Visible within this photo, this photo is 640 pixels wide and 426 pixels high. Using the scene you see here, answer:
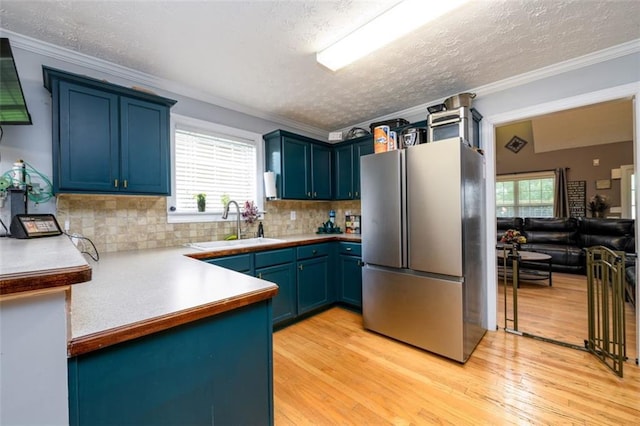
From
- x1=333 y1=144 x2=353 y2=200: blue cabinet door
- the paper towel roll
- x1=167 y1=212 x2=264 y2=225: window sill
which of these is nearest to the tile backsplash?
x1=167 y1=212 x2=264 y2=225: window sill

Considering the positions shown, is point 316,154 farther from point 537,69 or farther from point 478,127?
point 537,69

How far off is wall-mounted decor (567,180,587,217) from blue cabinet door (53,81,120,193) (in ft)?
27.1

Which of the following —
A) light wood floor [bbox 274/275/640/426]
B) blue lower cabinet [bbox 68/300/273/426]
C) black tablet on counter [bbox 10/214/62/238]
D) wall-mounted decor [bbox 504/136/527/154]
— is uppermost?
wall-mounted decor [bbox 504/136/527/154]

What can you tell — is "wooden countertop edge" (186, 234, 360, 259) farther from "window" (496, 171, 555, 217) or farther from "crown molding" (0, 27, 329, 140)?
"window" (496, 171, 555, 217)

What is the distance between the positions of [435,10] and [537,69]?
1.52 metres

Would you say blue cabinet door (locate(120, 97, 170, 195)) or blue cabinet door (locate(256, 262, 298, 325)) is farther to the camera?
blue cabinet door (locate(256, 262, 298, 325))

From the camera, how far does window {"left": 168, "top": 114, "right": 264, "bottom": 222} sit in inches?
105

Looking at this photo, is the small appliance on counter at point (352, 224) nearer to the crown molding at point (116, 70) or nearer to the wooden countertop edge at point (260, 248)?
the wooden countertop edge at point (260, 248)

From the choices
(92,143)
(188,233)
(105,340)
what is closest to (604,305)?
(105,340)

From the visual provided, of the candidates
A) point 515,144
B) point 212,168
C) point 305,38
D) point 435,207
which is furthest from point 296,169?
point 515,144

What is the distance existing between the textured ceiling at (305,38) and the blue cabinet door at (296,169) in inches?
29.2

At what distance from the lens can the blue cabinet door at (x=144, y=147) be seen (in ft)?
6.71

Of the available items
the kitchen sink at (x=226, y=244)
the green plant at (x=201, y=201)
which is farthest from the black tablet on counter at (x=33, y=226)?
the green plant at (x=201, y=201)

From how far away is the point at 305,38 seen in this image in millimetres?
1892
